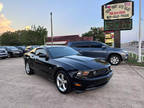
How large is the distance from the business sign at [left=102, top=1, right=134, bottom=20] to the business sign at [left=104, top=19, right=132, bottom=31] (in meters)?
0.34

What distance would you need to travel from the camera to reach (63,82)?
3.03m

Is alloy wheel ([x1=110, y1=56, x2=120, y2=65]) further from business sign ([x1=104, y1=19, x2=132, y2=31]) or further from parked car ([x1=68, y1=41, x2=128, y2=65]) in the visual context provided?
business sign ([x1=104, y1=19, x2=132, y2=31])

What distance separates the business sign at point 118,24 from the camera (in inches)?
346

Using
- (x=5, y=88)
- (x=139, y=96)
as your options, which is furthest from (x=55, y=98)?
(x=139, y=96)

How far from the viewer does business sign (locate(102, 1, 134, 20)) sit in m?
8.62

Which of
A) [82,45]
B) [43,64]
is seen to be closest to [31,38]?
[82,45]

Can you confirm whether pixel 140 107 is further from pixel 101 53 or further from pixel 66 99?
pixel 101 53

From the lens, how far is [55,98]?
2.83 metres

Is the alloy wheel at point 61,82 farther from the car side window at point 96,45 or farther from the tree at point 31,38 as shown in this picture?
the tree at point 31,38

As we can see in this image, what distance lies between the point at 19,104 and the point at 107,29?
30.1 ft

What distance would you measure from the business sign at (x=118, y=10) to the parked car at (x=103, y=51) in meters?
3.61

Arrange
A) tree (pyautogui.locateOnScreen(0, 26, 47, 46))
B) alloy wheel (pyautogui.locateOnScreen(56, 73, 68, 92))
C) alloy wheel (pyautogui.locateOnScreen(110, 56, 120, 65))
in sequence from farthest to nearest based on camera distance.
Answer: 1. tree (pyautogui.locateOnScreen(0, 26, 47, 46))
2. alloy wheel (pyautogui.locateOnScreen(110, 56, 120, 65))
3. alloy wheel (pyautogui.locateOnScreen(56, 73, 68, 92))

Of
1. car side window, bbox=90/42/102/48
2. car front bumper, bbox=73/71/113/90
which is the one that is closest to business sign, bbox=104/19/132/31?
car side window, bbox=90/42/102/48

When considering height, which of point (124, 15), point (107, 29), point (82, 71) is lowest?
point (82, 71)
